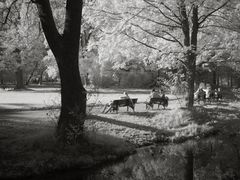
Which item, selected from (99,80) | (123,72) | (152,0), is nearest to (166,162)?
(152,0)

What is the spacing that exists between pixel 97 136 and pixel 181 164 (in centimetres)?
326

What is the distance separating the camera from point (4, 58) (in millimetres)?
48062

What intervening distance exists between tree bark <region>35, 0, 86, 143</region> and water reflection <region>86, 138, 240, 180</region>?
5.95 ft

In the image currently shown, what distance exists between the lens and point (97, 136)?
1191 cm

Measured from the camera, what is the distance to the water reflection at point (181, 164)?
938cm

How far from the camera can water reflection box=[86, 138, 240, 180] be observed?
9383mm

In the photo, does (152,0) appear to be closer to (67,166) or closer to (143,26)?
(143,26)

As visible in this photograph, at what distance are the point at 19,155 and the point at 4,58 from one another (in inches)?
1623

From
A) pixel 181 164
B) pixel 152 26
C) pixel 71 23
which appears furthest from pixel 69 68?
pixel 152 26

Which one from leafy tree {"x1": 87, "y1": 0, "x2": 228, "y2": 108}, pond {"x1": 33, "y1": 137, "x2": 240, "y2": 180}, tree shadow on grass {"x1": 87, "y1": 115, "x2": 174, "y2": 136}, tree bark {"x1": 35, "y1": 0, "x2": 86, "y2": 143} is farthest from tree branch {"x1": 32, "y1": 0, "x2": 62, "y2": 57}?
leafy tree {"x1": 87, "y1": 0, "x2": 228, "y2": 108}

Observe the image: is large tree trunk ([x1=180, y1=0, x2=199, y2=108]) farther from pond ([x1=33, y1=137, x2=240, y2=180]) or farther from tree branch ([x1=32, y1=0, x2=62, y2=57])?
tree branch ([x1=32, y1=0, x2=62, y2=57])

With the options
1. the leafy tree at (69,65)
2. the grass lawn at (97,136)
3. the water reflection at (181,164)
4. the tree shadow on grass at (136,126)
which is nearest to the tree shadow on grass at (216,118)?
the grass lawn at (97,136)

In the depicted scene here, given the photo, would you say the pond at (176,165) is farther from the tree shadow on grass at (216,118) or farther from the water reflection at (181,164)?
the tree shadow on grass at (216,118)

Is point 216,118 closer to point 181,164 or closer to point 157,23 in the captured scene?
point 157,23
